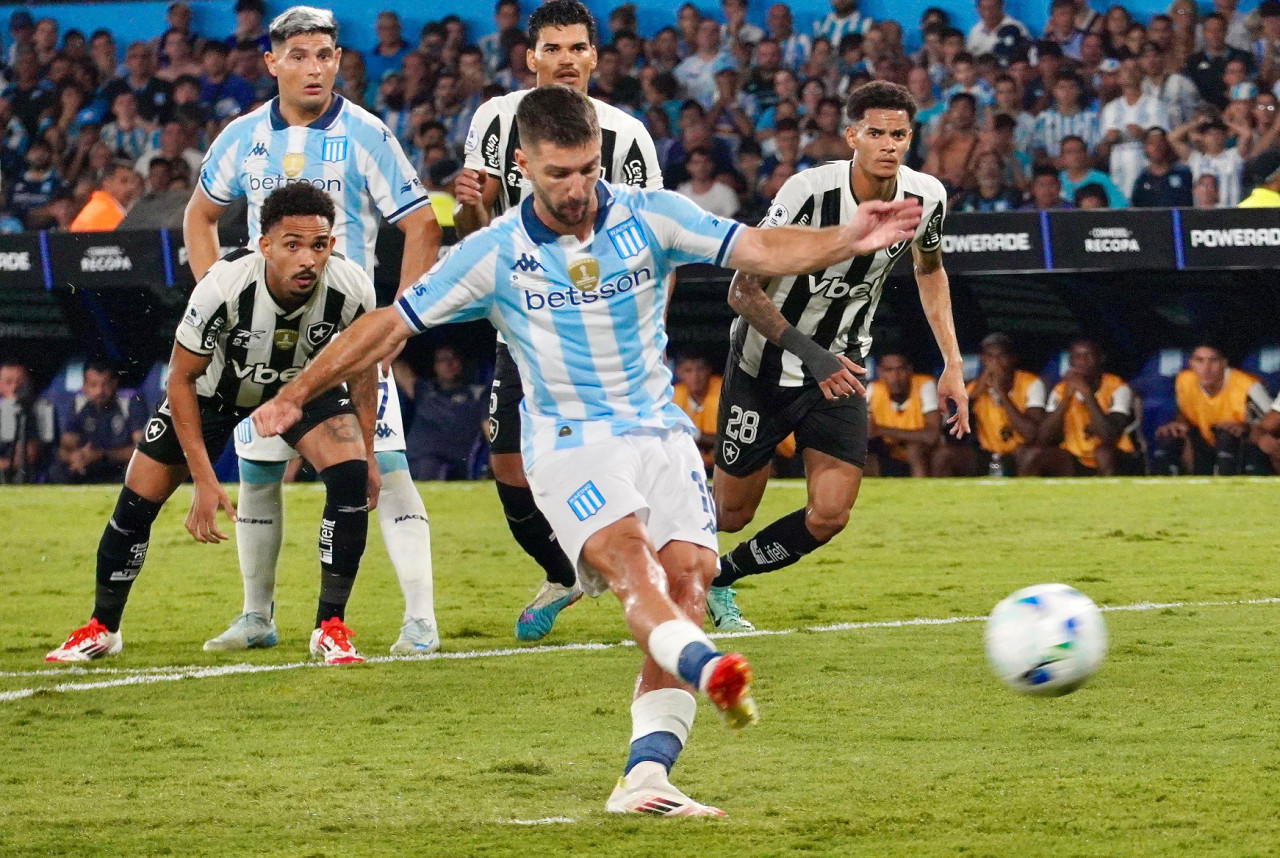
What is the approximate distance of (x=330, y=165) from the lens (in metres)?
6.90

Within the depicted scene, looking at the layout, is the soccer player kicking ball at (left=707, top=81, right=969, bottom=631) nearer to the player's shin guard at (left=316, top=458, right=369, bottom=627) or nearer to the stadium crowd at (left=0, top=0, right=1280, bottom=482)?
the player's shin guard at (left=316, top=458, right=369, bottom=627)

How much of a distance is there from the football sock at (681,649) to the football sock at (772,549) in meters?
2.96

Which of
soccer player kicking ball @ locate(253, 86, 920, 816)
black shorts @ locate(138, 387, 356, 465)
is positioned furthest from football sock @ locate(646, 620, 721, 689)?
black shorts @ locate(138, 387, 356, 465)

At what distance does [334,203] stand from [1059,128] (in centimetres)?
872

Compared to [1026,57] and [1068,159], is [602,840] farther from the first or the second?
[1026,57]

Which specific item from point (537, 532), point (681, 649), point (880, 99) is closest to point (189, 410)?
point (537, 532)

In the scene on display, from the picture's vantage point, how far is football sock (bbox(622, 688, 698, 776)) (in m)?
4.19

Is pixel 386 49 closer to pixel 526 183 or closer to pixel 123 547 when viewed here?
pixel 526 183

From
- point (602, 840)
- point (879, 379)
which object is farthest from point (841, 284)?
point (879, 379)

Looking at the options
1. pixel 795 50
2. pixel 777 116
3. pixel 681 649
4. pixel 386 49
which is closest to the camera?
pixel 681 649

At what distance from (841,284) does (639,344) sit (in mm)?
2510

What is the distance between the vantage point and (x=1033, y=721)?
5199 mm

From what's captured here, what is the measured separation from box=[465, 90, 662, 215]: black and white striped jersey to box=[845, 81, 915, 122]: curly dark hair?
0.78 m

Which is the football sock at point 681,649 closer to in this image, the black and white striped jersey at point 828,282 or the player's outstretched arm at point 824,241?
the player's outstretched arm at point 824,241
